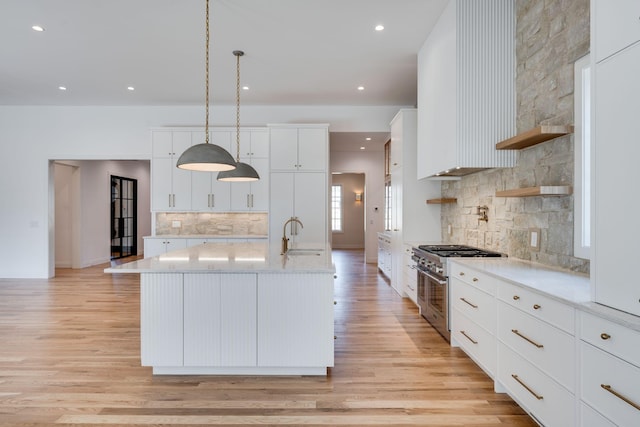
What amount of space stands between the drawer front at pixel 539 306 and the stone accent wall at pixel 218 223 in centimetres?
476

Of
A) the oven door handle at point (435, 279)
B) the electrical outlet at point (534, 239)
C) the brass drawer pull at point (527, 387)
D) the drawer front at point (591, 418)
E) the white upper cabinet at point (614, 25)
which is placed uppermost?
the white upper cabinet at point (614, 25)

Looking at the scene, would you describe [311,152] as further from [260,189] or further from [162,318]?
[162,318]

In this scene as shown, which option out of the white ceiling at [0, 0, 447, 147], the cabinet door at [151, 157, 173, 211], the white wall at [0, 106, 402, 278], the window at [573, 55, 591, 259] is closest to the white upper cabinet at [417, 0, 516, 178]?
the white ceiling at [0, 0, 447, 147]

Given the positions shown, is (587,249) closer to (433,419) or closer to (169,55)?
(433,419)

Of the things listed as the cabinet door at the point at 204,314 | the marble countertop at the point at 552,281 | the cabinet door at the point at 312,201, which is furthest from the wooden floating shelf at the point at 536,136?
the cabinet door at the point at 312,201

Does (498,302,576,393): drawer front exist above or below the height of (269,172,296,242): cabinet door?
below

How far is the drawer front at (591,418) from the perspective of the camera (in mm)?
1505

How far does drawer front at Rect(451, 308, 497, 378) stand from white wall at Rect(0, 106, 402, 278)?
13.8ft

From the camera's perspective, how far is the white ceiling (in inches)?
134

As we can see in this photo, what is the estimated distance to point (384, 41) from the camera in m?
4.02

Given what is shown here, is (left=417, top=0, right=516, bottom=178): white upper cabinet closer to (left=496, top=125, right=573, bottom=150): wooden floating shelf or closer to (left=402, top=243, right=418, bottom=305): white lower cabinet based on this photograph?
(left=496, top=125, right=573, bottom=150): wooden floating shelf

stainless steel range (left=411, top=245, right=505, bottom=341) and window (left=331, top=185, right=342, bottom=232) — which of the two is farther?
window (left=331, top=185, right=342, bottom=232)

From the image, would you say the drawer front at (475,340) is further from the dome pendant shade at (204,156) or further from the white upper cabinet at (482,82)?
the dome pendant shade at (204,156)

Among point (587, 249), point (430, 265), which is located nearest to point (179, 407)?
point (430, 265)
